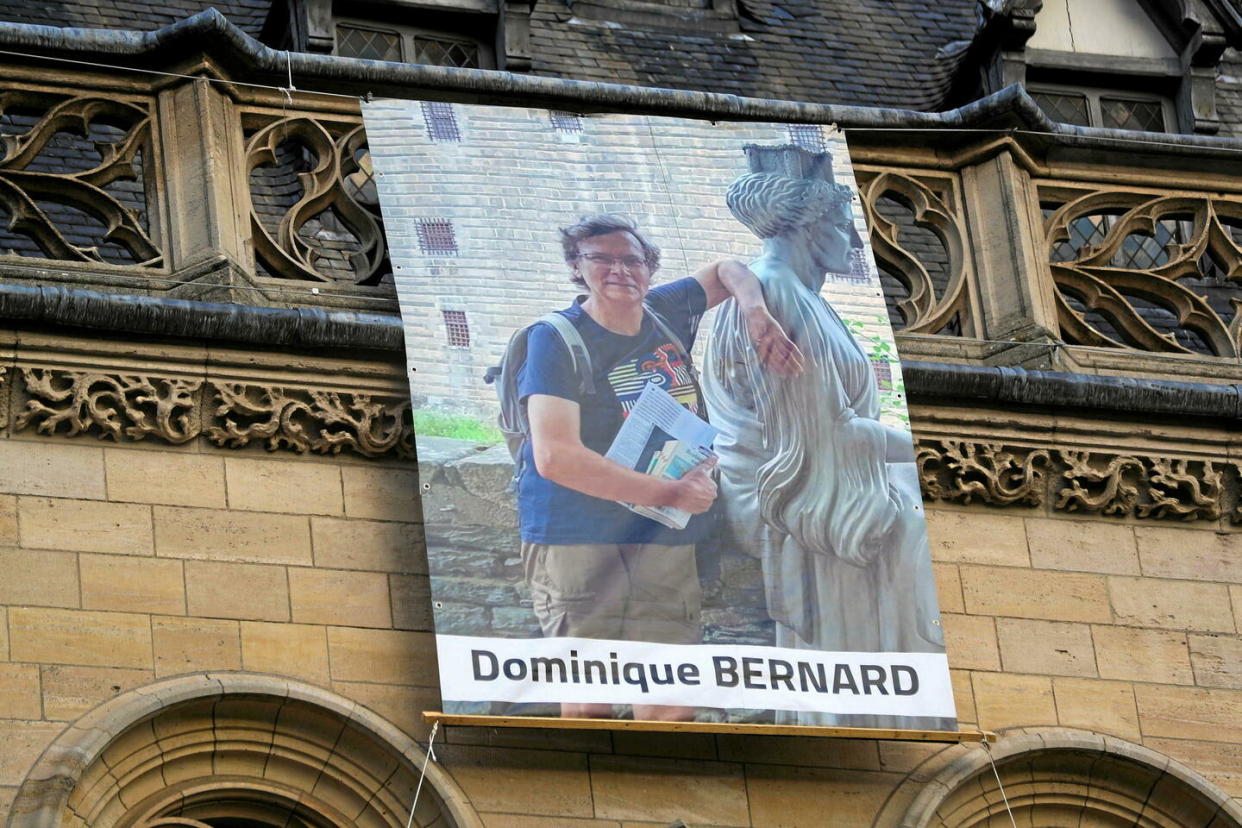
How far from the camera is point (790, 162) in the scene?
14781mm

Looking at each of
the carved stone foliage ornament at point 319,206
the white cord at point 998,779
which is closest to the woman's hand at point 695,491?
the white cord at point 998,779

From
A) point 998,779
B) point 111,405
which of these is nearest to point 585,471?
point 111,405

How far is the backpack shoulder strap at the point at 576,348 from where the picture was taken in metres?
13.8

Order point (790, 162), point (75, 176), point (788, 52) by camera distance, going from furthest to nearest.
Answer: point (788, 52), point (790, 162), point (75, 176)

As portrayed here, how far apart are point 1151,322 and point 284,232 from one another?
4.63 meters

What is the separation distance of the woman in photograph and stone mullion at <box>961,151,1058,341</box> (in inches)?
42.0

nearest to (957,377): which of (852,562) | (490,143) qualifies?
(852,562)

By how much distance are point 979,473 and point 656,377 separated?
53.3 inches

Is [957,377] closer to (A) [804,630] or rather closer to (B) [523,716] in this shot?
(A) [804,630]

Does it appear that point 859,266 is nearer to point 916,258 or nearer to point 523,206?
point 916,258

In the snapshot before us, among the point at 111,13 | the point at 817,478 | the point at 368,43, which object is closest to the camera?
the point at 817,478

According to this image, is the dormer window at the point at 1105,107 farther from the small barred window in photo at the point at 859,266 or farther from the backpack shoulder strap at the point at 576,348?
the backpack shoulder strap at the point at 576,348

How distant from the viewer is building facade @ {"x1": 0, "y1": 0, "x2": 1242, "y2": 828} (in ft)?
42.5

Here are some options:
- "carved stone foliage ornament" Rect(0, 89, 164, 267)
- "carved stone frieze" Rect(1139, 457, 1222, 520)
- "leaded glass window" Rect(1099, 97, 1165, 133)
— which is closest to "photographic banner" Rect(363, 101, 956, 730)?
"carved stone foliage ornament" Rect(0, 89, 164, 267)
